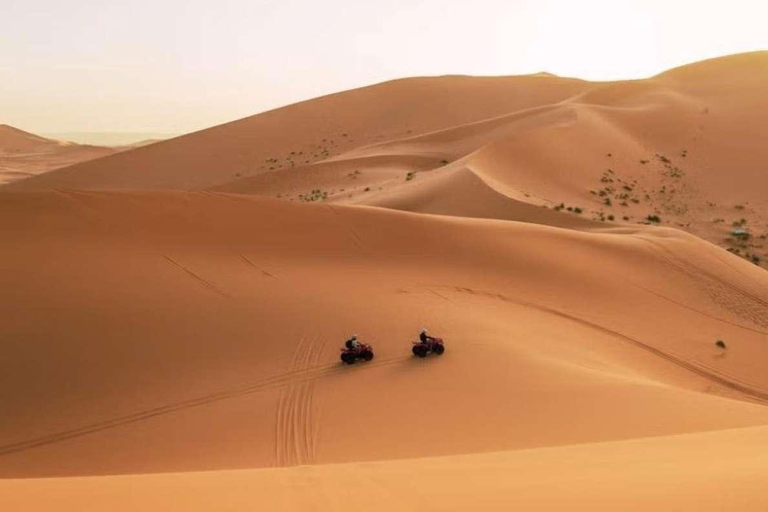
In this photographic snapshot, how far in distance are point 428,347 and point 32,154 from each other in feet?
267

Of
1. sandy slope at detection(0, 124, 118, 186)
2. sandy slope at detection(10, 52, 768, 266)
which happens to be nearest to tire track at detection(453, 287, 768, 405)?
sandy slope at detection(10, 52, 768, 266)

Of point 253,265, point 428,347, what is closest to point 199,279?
point 253,265

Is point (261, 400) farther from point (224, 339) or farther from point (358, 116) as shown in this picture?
point (358, 116)

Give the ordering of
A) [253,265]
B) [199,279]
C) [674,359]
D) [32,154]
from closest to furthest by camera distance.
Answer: [674,359] → [199,279] → [253,265] → [32,154]

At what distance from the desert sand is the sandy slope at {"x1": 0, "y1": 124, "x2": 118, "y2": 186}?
44285 mm

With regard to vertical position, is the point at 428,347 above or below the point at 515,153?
below

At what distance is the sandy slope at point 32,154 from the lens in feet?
198

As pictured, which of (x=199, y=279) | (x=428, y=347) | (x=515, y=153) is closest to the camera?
(x=428, y=347)

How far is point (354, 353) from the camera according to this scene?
8.73 m

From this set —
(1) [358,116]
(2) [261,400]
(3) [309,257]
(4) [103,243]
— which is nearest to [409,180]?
(3) [309,257]

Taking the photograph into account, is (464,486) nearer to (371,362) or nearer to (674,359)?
(371,362)

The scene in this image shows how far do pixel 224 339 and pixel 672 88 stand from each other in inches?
1474

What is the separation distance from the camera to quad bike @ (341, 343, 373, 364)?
8.73 meters

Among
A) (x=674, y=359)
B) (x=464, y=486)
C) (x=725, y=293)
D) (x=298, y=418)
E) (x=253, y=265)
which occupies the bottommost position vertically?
(x=674, y=359)
